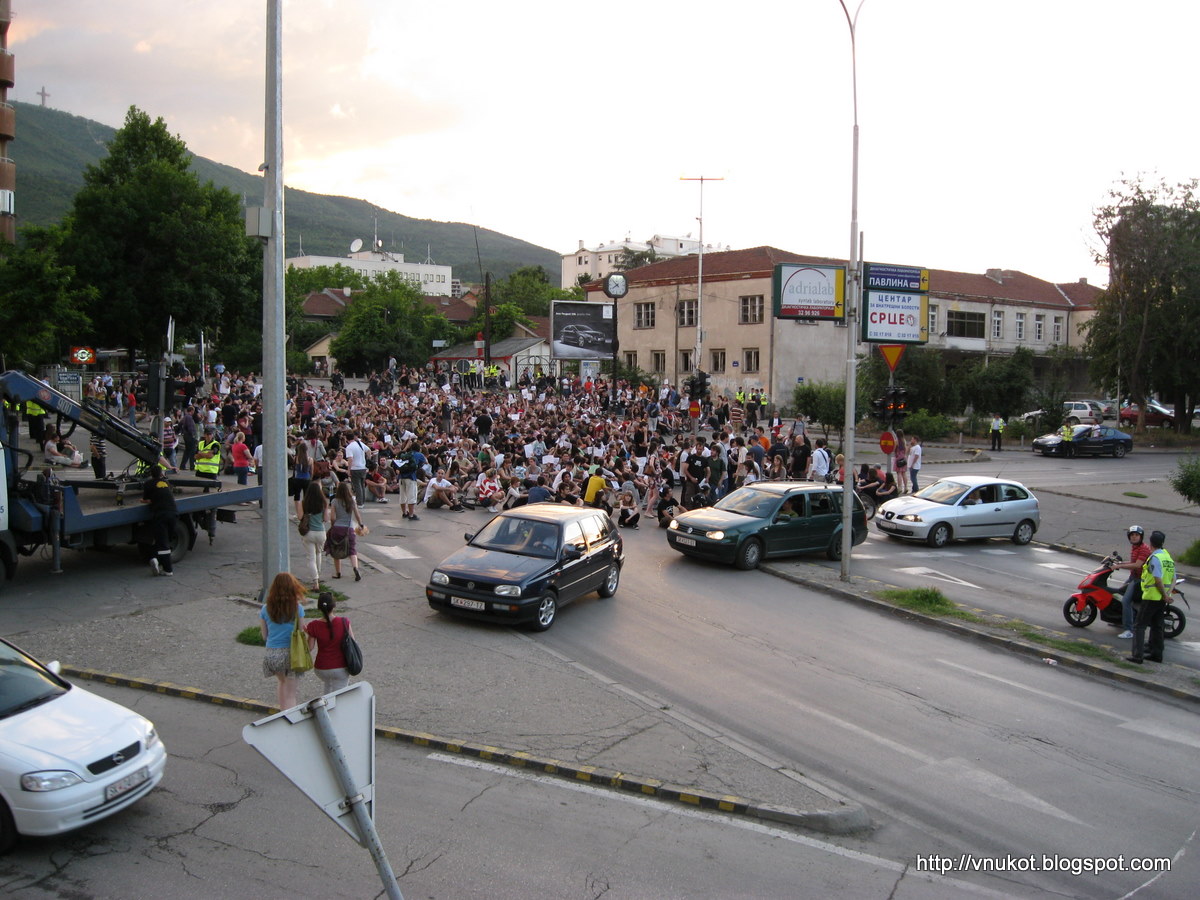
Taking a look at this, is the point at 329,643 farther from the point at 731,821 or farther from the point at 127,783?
the point at 731,821

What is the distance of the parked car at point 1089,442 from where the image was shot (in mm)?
40344

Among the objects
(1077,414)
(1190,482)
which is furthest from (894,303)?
(1077,414)

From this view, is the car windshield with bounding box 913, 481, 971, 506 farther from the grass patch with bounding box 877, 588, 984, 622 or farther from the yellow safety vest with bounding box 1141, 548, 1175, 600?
the yellow safety vest with bounding box 1141, 548, 1175, 600

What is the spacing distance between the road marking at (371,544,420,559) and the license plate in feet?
33.9

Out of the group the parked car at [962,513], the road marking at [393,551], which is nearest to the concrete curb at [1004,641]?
the parked car at [962,513]

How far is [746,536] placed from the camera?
17219 millimetres

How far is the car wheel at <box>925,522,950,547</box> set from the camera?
20781 mm

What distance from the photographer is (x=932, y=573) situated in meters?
18.2

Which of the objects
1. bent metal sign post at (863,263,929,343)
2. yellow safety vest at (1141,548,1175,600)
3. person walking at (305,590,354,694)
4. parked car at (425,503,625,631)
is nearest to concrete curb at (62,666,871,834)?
person walking at (305,590,354,694)

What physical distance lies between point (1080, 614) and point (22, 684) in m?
14.0

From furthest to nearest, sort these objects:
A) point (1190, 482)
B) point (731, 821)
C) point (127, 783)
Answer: point (1190, 482) → point (731, 821) → point (127, 783)

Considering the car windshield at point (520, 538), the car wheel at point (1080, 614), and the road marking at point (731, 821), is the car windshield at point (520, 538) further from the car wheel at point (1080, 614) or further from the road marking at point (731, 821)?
the car wheel at point (1080, 614)

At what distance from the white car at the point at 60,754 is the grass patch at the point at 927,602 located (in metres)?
11.7

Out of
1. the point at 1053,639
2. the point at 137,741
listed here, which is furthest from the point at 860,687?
the point at 137,741
